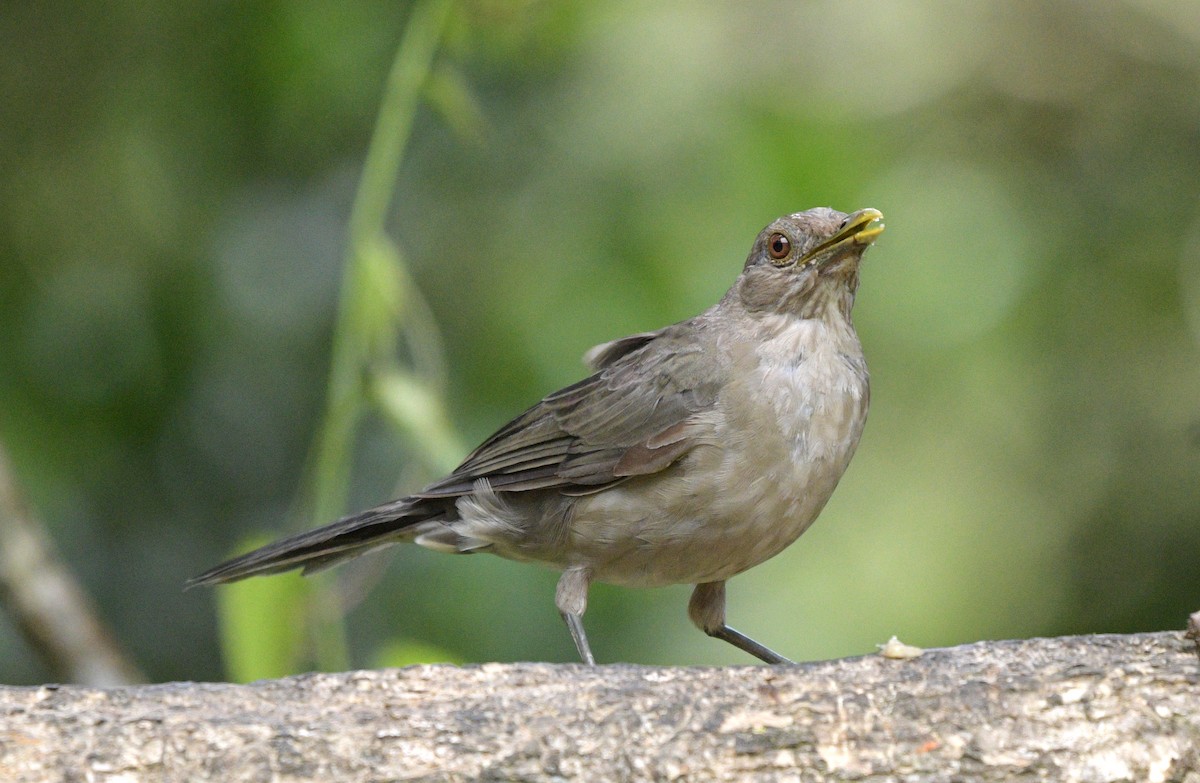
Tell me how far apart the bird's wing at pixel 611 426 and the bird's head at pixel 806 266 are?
0.30 meters

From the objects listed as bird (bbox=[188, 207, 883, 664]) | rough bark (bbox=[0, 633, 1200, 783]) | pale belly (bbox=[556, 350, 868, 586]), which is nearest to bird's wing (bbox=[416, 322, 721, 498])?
bird (bbox=[188, 207, 883, 664])

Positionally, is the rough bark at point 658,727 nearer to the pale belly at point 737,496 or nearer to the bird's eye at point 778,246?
the pale belly at point 737,496

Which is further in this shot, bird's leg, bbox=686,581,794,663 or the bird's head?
bird's leg, bbox=686,581,794,663

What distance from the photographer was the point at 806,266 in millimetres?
4621

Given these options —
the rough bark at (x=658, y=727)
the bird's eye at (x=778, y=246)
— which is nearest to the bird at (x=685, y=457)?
the bird's eye at (x=778, y=246)

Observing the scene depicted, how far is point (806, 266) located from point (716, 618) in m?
1.34

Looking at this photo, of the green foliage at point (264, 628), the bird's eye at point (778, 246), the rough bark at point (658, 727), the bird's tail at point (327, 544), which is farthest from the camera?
the bird's eye at point (778, 246)

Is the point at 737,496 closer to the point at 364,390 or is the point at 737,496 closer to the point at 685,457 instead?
the point at 685,457

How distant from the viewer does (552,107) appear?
6320 mm

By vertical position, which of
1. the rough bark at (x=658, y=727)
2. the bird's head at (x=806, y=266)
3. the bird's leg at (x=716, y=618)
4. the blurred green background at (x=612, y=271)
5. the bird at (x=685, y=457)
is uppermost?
the blurred green background at (x=612, y=271)

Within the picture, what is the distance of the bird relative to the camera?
4285mm

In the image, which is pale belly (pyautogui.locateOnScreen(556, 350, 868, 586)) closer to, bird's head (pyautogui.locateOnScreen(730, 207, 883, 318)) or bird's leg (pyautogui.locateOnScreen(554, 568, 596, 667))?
bird's leg (pyautogui.locateOnScreen(554, 568, 596, 667))

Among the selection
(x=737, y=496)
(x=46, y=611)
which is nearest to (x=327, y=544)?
(x=46, y=611)

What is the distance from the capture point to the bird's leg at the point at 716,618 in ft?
16.1
